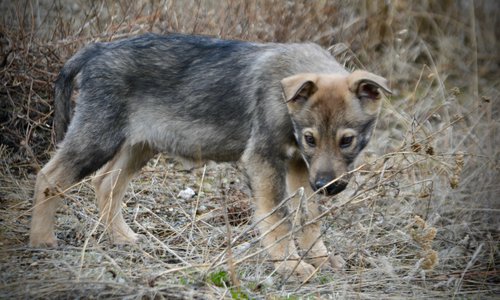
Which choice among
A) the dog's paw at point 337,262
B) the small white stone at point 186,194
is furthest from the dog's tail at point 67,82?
the dog's paw at point 337,262

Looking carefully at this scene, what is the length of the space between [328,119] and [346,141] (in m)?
0.19

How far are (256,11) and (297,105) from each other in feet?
11.3

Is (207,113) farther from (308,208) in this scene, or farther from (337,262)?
(337,262)

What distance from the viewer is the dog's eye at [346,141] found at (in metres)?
4.99

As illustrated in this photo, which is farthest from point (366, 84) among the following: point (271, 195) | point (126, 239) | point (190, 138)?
point (126, 239)

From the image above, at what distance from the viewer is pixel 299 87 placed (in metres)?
4.85

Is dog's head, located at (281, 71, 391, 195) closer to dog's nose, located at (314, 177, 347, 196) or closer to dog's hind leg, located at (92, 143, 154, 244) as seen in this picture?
dog's nose, located at (314, 177, 347, 196)

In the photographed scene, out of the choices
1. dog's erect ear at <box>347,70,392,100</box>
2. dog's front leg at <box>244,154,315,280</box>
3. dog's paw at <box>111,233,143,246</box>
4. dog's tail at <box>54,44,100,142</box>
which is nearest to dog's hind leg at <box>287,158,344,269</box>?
dog's front leg at <box>244,154,315,280</box>

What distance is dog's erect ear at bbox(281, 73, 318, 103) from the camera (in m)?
4.88

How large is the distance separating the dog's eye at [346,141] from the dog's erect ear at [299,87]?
38 centimetres

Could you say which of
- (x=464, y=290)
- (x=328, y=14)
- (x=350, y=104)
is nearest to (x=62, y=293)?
(x=350, y=104)

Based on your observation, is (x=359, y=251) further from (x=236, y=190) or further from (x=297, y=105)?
(x=236, y=190)

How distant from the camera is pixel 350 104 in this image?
5.03 m

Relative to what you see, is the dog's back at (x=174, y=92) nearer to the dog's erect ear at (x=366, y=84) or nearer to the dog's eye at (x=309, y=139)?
the dog's erect ear at (x=366, y=84)
